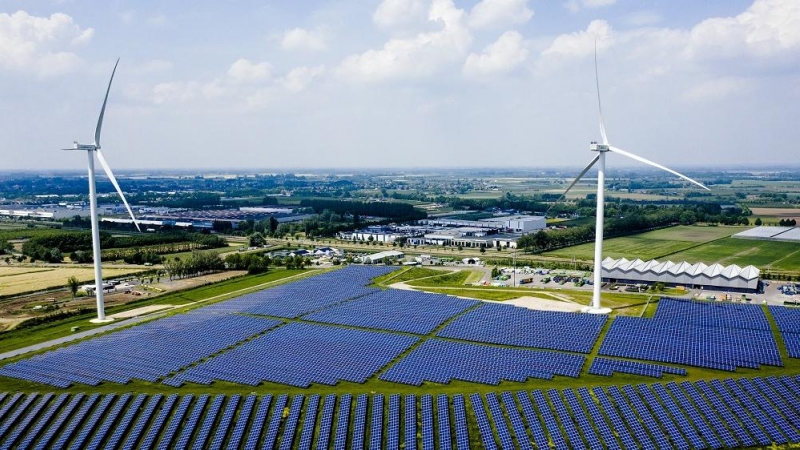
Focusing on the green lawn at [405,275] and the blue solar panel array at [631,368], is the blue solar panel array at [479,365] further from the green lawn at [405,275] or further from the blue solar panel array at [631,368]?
the green lawn at [405,275]

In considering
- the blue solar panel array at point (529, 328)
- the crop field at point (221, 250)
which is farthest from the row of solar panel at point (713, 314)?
→ the crop field at point (221, 250)

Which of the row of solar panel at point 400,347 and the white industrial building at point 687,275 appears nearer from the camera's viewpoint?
the row of solar panel at point 400,347

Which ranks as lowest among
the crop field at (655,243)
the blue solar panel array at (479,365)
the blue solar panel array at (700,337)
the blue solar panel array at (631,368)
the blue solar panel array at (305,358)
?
the crop field at (655,243)

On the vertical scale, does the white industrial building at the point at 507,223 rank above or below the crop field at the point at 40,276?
above

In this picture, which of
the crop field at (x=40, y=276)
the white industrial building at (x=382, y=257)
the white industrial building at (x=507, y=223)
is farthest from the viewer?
the white industrial building at (x=507, y=223)

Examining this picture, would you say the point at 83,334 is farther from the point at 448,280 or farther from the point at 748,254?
the point at 748,254

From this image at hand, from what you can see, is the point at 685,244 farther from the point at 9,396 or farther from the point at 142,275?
the point at 9,396
